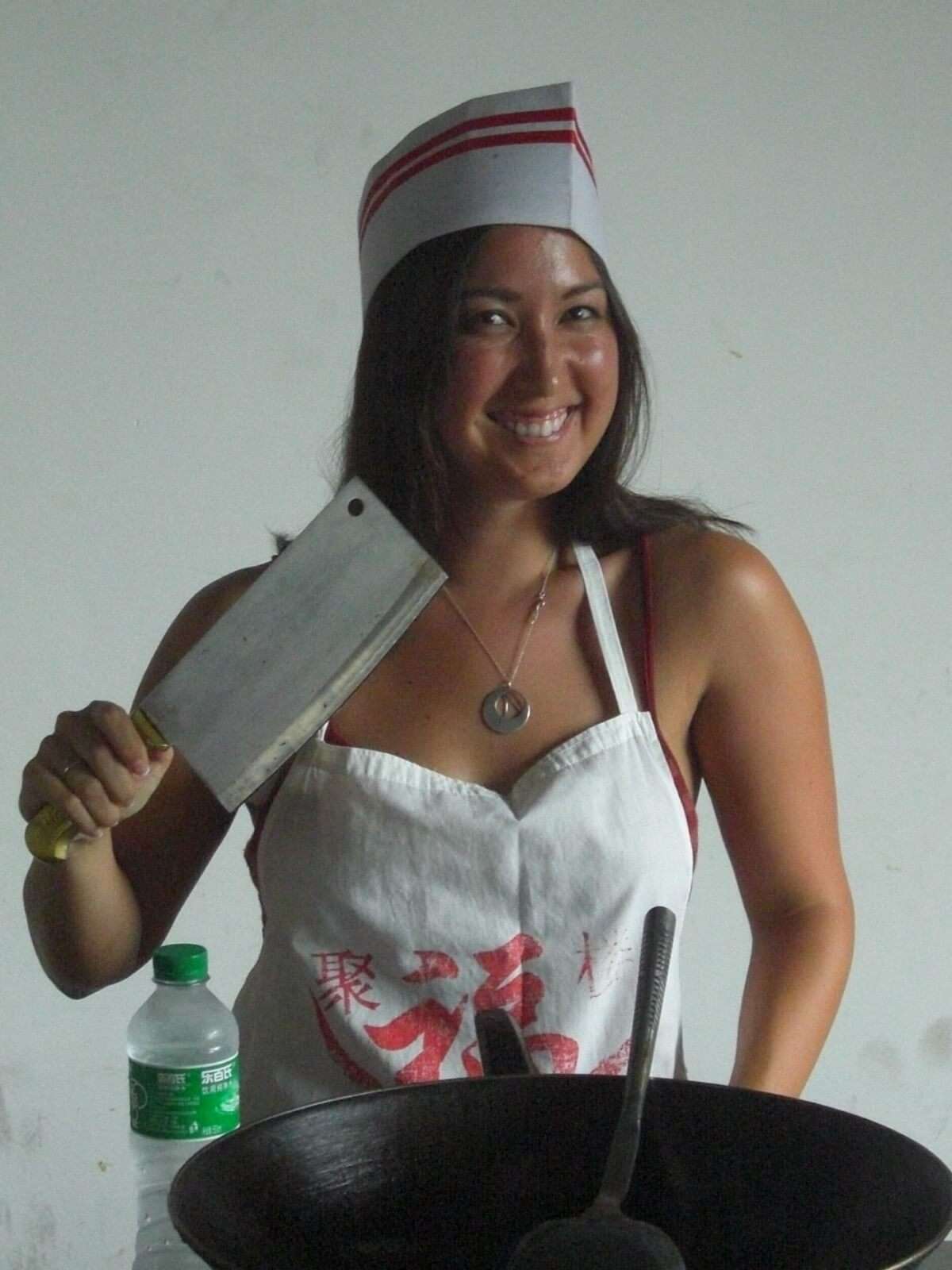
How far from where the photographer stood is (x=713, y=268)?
178 cm

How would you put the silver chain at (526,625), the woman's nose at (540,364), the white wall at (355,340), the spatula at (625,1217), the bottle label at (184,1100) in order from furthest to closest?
the white wall at (355,340), the silver chain at (526,625), the woman's nose at (540,364), the bottle label at (184,1100), the spatula at (625,1217)

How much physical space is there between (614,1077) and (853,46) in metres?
1.52

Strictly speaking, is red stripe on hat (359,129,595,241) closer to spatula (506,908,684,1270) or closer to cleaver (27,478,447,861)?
cleaver (27,478,447,861)

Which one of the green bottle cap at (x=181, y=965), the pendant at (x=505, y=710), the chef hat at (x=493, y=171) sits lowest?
the green bottle cap at (x=181, y=965)

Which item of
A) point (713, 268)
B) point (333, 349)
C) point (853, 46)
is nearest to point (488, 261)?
point (333, 349)

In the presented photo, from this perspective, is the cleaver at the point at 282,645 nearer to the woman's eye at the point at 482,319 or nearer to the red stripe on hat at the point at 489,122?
the woman's eye at the point at 482,319

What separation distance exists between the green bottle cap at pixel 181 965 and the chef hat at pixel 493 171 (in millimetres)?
502

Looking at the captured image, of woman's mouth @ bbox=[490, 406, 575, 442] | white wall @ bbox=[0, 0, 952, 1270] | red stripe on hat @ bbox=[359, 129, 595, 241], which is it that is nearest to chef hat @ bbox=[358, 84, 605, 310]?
red stripe on hat @ bbox=[359, 129, 595, 241]

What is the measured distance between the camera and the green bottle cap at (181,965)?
2.46ft

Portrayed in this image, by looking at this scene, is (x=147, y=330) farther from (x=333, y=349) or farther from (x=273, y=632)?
(x=273, y=632)

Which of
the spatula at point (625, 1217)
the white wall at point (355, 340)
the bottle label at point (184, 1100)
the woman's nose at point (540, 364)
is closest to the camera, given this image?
the spatula at point (625, 1217)

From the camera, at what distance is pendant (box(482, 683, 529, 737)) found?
1042 millimetres

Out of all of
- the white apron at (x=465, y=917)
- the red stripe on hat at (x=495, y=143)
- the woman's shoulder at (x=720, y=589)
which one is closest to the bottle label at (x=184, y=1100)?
the white apron at (x=465, y=917)

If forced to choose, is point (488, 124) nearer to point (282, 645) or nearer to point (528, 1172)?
point (282, 645)
